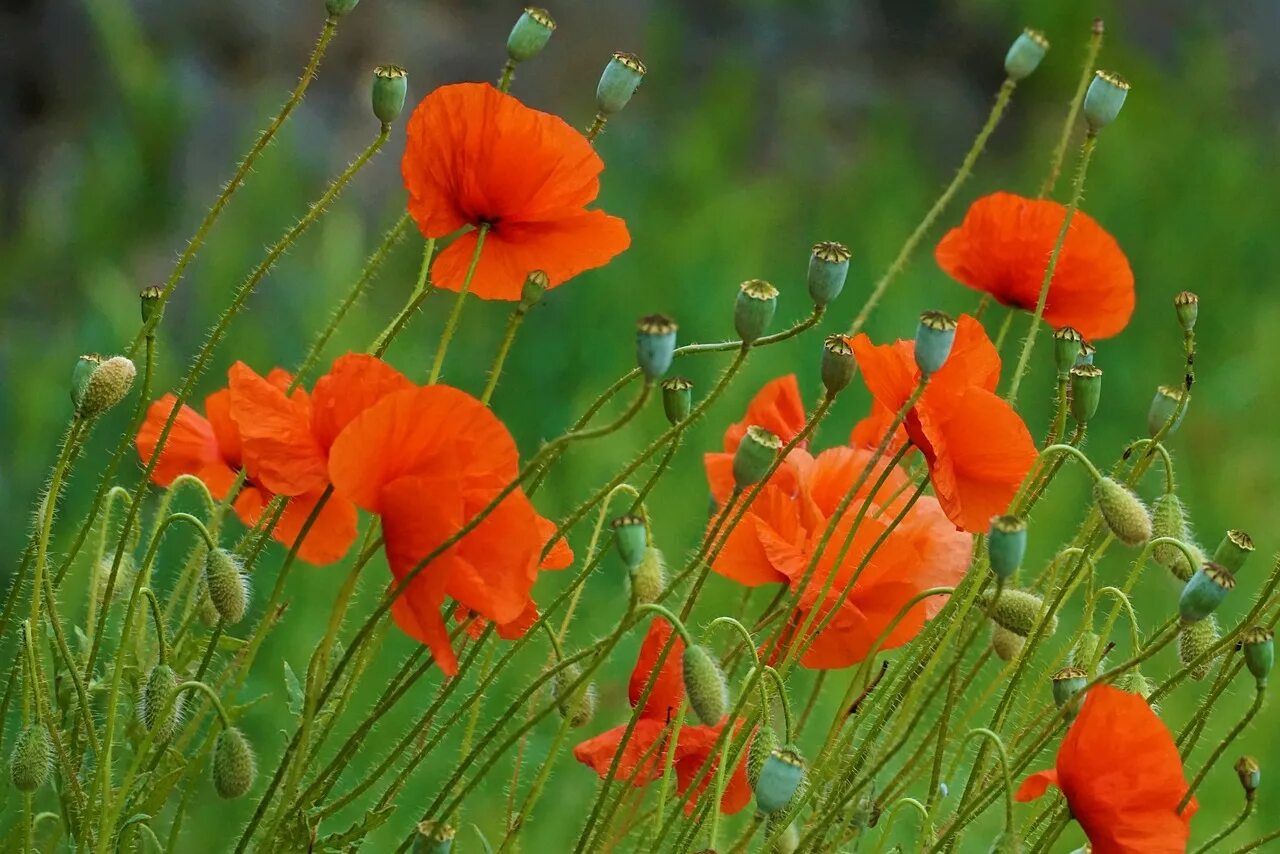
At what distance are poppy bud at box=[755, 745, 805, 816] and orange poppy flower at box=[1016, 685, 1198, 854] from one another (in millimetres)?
120

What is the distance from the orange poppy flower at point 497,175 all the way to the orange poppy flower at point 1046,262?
0.22 metres

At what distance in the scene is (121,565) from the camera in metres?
0.73

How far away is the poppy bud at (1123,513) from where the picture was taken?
64 cm

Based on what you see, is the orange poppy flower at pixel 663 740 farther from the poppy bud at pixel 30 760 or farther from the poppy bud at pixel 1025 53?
the poppy bud at pixel 1025 53

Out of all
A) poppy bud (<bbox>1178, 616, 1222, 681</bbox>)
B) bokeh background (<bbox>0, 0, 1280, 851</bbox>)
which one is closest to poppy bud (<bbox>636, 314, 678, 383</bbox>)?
poppy bud (<bbox>1178, 616, 1222, 681</bbox>)

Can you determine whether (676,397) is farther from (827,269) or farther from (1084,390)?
(1084,390)

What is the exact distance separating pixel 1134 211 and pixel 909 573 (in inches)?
79.8

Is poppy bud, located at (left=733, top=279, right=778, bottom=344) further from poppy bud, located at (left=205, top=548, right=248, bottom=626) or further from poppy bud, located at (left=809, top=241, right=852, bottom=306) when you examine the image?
poppy bud, located at (left=205, top=548, right=248, bottom=626)

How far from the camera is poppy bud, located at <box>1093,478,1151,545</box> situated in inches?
25.1

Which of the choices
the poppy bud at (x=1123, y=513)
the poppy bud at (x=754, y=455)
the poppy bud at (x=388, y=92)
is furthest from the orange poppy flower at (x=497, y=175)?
the poppy bud at (x=1123, y=513)

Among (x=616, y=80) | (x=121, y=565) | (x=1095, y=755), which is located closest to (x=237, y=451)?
(x=121, y=565)

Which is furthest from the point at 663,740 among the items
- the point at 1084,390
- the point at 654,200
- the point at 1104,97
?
the point at 654,200

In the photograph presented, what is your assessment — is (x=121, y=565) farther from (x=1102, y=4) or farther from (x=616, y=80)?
(x=1102, y=4)

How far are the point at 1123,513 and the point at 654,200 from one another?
188 centimetres
